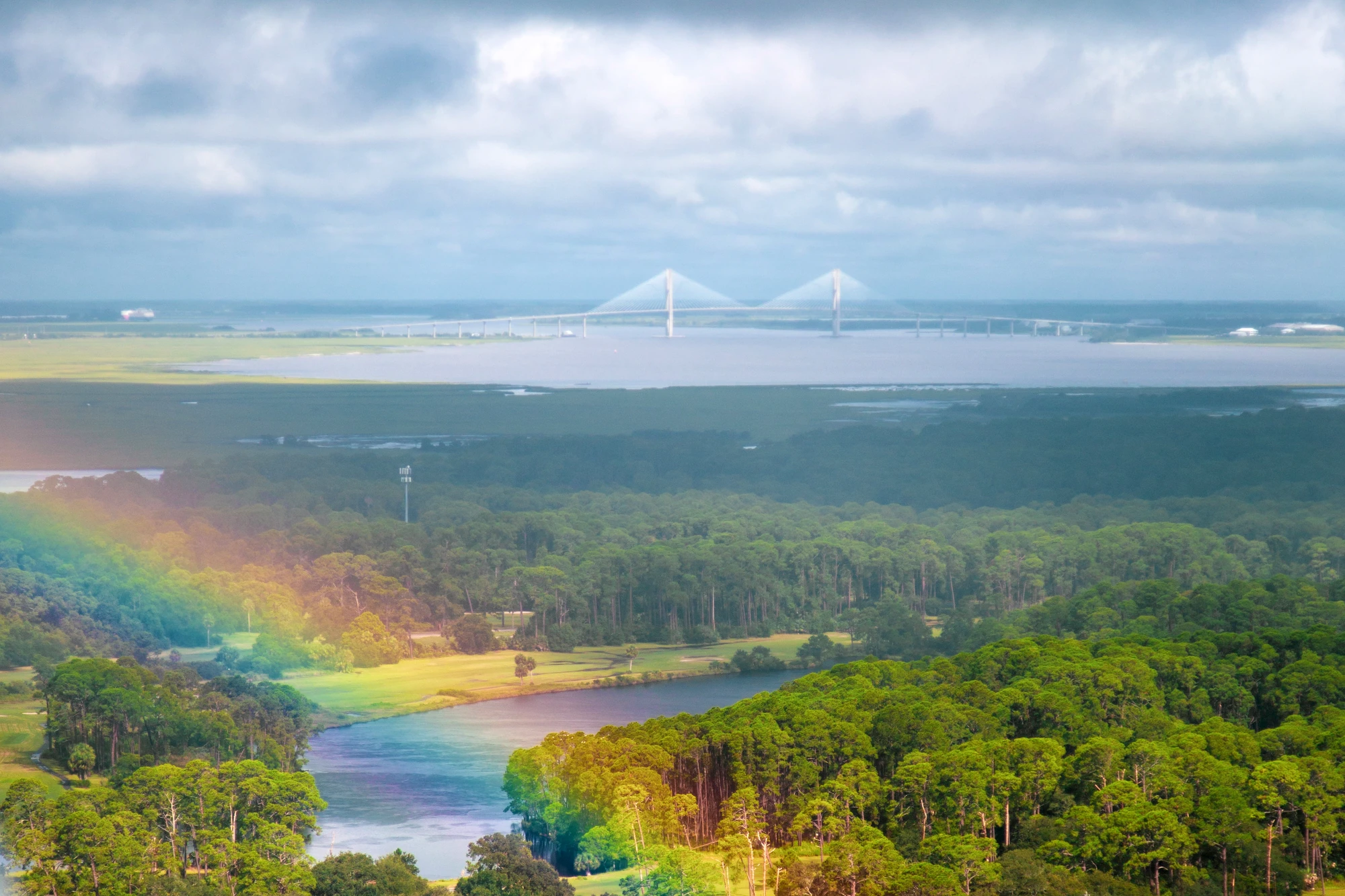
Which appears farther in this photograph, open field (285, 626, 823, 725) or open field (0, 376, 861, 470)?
open field (0, 376, 861, 470)

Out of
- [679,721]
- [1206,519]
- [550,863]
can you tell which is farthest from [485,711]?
[1206,519]

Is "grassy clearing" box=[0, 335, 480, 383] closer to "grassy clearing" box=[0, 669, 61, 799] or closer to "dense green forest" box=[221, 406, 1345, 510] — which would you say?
"dense green forest" box=[221, 406, 1345, 510]

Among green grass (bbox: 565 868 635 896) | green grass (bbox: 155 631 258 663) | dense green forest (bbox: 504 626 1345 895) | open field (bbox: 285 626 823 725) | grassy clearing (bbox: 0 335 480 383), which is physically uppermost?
grassy clearing (bbox: 0 335 480 383)

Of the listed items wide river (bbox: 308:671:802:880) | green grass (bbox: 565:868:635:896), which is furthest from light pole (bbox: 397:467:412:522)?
green grass (bbox: 565:868:635:896)

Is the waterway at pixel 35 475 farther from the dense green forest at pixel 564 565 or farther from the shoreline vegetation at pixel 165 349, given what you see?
the shoreline vegetation at pixel 165 349

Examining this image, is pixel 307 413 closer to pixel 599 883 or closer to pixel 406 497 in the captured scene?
pixel 406 497

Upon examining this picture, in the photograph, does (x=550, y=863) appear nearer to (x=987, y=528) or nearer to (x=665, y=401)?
(x=987, y=528)
